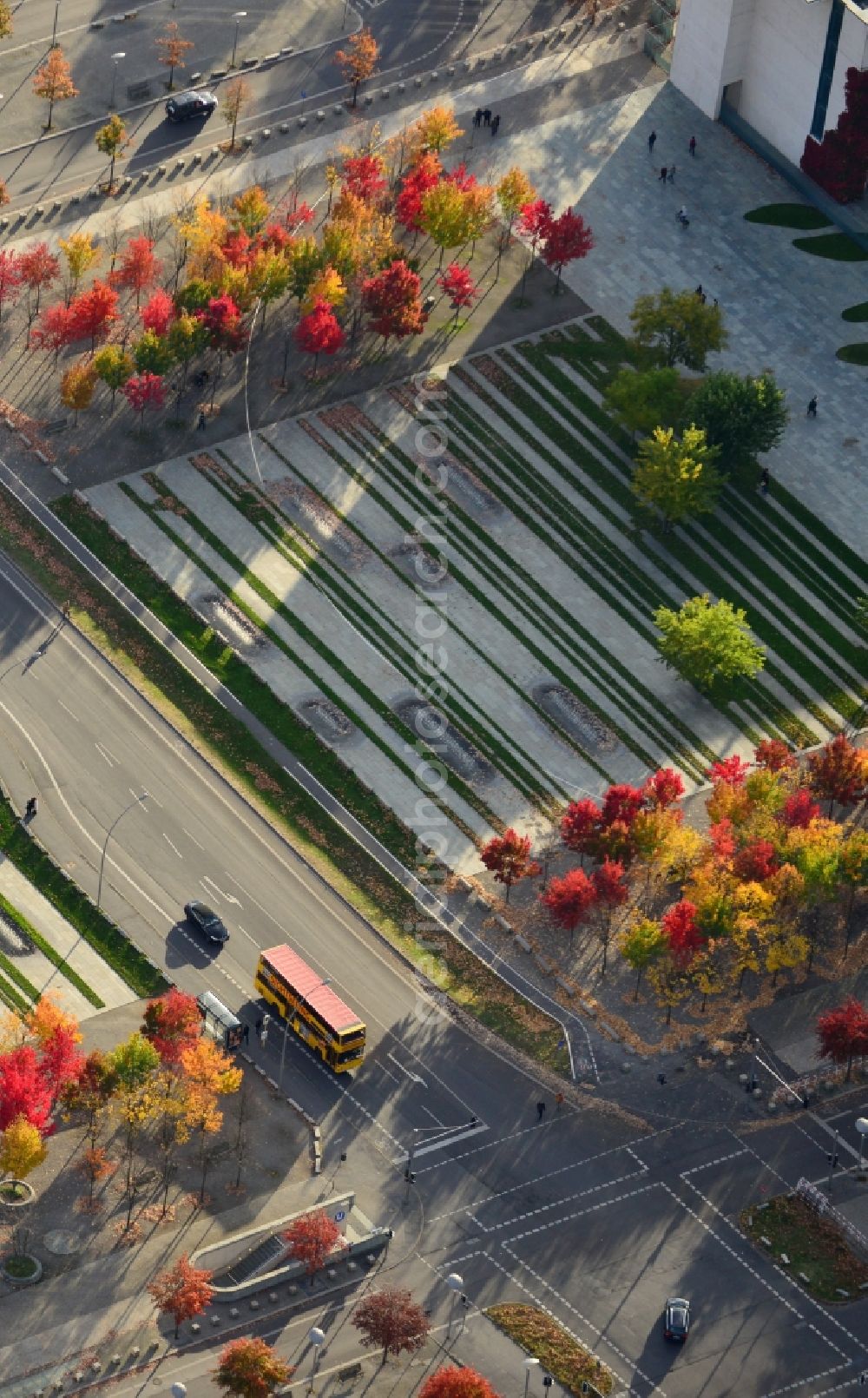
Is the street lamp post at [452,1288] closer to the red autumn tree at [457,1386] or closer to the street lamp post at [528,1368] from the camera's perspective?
the street lamp post at [528,1368]

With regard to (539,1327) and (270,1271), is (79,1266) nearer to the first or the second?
(270,1271)

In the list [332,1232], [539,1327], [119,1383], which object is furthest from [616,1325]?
[119,1383]

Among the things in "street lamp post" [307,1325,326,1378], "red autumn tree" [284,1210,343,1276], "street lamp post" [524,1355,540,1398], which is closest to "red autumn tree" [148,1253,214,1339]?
"red autumn tree" [284,1210,343,1276]

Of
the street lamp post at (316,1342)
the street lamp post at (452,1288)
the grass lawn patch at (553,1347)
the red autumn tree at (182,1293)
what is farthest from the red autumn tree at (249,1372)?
the grass lawn patch at (553,1347)

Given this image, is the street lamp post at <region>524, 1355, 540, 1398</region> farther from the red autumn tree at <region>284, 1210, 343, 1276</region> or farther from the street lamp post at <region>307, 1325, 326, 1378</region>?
the red autumn tree at <region>284, 1210, 343, 1276</region>

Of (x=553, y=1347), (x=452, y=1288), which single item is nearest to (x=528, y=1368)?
(x=553, y=1347)
